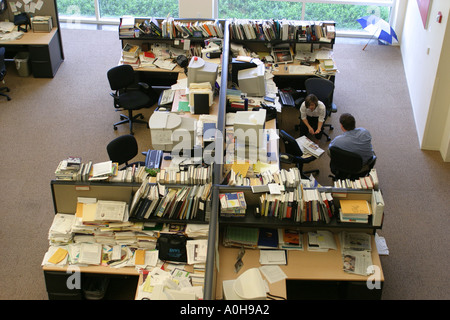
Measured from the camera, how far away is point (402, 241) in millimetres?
6176

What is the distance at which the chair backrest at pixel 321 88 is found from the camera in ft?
24.8

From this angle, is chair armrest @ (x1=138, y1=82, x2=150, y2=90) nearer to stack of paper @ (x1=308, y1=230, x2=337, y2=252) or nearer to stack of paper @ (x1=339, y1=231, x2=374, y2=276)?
stack of paper @ (x1=308, y1=230, x2=337, y2=252)

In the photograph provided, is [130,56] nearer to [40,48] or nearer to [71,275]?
[40,48]

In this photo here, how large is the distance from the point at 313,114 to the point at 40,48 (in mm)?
4641

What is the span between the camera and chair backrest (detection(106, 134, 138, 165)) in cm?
623

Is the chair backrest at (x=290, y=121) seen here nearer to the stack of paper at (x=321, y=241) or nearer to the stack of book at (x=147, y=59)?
the stack of book at (x=147, y=59)

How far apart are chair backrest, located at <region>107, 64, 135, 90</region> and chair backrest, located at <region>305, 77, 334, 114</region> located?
2.50 meters

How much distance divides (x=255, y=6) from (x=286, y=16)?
0.63m

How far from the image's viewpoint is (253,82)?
720cm

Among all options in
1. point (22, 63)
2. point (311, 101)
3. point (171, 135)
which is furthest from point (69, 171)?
point (22, 63)

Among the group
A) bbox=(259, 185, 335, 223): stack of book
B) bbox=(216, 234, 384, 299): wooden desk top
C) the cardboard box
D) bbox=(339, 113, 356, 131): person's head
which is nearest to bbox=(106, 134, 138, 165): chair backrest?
bbox=(216, 234, 384, 299): wooden desk top

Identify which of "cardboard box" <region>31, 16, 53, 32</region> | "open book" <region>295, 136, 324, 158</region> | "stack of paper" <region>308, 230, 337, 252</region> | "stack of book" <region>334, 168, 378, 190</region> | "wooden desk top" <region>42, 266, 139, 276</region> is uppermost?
"cardboard box" <region>31, 16, 53, 32</region>

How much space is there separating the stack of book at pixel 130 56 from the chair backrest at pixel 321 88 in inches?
101

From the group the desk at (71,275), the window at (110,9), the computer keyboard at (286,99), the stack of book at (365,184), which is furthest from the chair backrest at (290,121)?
the desk at (71,275)
